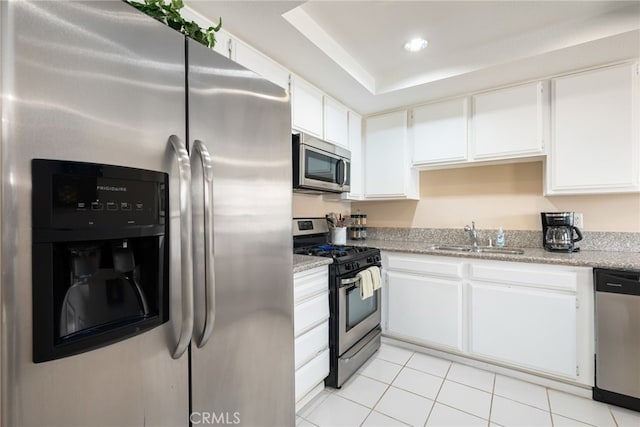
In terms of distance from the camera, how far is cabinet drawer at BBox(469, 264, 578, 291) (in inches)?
74.4

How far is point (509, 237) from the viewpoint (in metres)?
2.59

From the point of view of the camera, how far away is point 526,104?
2.30 metres

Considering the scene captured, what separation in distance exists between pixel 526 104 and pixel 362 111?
4.69 ft

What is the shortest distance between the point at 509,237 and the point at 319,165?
186 cm

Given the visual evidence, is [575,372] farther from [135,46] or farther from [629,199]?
[135,46]

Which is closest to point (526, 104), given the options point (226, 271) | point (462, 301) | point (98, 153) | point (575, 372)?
point (462, 301)

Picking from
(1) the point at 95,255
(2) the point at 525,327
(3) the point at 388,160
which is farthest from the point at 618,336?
(1) the point at 95,255

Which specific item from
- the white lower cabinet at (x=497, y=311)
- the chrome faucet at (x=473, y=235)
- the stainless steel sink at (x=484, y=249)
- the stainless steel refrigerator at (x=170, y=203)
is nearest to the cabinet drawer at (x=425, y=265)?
the white lower cabinet at (x=497, y=311)

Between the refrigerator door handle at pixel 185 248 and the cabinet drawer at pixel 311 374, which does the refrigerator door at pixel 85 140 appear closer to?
the refrigerator door handle at pixel 185 248

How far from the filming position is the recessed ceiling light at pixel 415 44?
6.80 ft

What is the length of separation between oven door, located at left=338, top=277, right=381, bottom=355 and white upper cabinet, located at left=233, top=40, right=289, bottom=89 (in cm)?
149

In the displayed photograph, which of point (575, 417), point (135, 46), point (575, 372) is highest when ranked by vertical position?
point (135, 46)

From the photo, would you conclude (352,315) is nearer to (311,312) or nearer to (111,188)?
(311,312)

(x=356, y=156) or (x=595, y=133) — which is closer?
(x=595, y=133)
